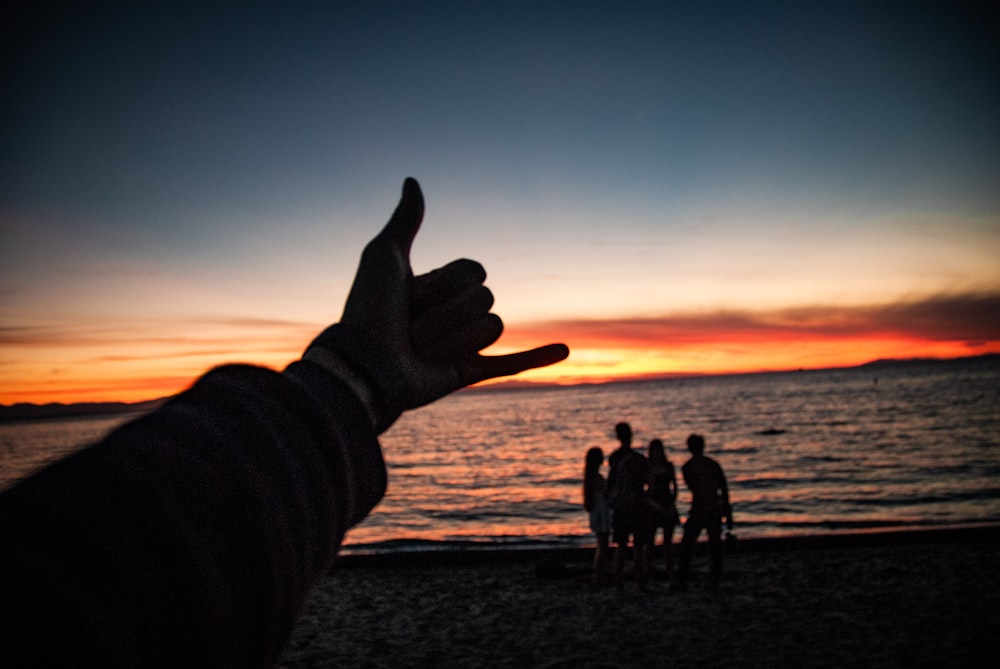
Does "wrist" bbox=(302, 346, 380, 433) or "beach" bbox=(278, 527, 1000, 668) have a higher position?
"wrist" bbox=(302, 346, 380, 433)

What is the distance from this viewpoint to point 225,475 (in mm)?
733

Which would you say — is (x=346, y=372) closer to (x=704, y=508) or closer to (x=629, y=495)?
(x=629, y=495)

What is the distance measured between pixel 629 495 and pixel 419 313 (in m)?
8.76

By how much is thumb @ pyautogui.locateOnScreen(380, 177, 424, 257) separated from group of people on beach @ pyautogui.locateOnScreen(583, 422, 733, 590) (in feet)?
26.4

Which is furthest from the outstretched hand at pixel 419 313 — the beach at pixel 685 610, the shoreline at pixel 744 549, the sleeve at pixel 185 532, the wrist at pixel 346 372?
the shoreline at pixel 744 549

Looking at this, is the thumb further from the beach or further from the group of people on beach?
the group of people on beach

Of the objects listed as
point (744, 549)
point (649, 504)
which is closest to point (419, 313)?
point (649, 504)

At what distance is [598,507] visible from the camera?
10156mm

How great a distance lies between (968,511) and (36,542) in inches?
973

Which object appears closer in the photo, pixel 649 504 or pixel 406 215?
pixel 406 215

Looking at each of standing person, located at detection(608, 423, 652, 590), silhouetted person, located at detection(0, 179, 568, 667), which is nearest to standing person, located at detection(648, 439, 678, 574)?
standing person, located at detection(608, 423, 652, 590)

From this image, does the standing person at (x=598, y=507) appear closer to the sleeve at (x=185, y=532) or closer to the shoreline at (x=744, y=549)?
the shoreline at (x=744, y=549)

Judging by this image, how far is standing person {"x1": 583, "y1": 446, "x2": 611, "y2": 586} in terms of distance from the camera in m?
10.1

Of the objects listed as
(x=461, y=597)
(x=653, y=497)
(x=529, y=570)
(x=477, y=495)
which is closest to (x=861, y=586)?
(x=653, y=497)
